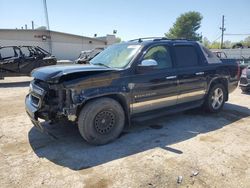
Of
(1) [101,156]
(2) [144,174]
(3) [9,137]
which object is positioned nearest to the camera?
(2) [144,174]

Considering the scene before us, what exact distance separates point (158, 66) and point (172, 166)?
84.7 inches

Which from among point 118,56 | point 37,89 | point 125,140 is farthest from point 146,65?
point 37,89

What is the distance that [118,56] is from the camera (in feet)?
17.0

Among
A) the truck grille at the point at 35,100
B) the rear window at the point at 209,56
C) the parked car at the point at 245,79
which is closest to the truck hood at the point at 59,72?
the truck grille at the point at 35,100

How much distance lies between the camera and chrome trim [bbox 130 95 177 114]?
4880mm

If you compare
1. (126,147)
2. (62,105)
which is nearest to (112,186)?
(126,147)

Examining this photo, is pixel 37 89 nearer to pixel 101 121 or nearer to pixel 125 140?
pixel 101 121

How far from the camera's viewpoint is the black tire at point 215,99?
21.2ft

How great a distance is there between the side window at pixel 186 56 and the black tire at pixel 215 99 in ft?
3.20

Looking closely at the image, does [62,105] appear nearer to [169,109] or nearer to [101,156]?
[101,156]

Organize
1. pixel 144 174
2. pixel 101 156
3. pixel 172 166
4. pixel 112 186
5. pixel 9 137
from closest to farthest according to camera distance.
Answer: pixel 112 186
pixel 144 174
pixel 172 166
pixel 101 156
pixel 9 137

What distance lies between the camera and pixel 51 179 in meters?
3.43

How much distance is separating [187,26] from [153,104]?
62992 millimetres

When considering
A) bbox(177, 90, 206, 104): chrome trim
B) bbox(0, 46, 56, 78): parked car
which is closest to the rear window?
bbox(177, 90, 206, 104): chrome trim
